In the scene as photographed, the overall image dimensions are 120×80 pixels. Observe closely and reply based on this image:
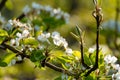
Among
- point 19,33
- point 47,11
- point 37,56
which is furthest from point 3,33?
point 47,11

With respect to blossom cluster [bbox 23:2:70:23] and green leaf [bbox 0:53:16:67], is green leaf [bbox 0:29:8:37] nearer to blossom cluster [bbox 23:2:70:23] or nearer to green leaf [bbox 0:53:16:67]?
green leaf [bbox 0:53:16:67]

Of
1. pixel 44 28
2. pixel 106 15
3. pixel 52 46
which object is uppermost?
pixel 106 15

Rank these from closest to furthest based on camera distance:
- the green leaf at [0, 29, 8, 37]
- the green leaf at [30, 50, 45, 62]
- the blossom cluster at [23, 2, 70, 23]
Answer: the green leaf at [30, 50, 45, 62] < the green leaf at [0, 29, 8, 37] < the blossom cluster at [23, 2, 70, 23]

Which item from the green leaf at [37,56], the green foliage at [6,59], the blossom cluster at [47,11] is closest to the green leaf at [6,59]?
the green foliage at [6,59]

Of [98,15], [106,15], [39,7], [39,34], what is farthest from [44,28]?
[106,15]

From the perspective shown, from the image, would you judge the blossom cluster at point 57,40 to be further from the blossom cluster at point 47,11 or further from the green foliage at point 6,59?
the blossom cluster at point 47,11

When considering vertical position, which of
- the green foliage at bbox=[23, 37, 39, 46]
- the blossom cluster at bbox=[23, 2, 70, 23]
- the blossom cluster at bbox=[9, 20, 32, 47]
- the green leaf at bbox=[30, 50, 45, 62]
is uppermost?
the blossom cluster at bbox=[23, 2, 70, 23]

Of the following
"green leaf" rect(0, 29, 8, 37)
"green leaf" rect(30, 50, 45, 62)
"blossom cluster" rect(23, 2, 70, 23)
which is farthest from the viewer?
"blossom cluster" rect(23, 2, 70, 23)

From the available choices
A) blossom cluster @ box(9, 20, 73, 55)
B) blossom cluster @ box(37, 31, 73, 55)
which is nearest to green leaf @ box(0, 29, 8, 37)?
blossom cluster @ box(9, 20, 73, 55)

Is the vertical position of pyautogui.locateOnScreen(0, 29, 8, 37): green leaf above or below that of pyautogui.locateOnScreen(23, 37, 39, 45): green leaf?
above

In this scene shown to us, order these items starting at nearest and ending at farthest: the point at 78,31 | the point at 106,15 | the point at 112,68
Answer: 1. the point at 78,31
2. the point at 112,68
3. the point at 106,15

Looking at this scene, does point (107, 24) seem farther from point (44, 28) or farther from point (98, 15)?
point (98, 15)
